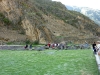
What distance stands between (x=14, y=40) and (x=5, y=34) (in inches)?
93.2

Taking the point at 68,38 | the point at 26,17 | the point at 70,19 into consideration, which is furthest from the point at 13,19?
the point at 70,19

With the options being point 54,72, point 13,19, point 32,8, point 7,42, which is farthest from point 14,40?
point 54,72

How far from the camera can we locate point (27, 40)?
2370 inches

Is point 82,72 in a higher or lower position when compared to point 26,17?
lower

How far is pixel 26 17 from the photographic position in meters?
63.3

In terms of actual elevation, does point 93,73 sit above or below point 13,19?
below

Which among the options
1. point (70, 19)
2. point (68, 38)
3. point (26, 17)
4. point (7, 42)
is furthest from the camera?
point (70, 19)

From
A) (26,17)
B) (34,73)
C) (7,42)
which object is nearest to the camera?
(34,73)

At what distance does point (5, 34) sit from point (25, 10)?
1036cm

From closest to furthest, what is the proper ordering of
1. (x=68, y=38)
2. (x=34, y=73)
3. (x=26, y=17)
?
(x=34, y=73) → (x=26, y=17) → (x=68, y=38)

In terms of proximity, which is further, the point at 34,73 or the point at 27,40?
the point at 27,40

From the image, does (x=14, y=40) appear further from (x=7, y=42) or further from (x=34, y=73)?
(x=34, y=73)

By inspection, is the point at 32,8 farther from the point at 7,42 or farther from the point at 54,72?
the point at 54,72

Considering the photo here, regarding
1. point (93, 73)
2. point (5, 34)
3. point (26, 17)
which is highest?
point (26, 17)
